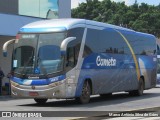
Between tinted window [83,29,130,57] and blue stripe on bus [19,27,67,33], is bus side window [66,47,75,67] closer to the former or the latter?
blue stripe on bus [19,27,67,33]

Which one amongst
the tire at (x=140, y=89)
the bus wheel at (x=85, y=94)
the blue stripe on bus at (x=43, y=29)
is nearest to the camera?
the blue stripe on bus at (x=43, y=29)

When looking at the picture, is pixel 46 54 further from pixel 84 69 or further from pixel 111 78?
pixel 111 78

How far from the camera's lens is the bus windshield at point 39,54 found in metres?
17.6

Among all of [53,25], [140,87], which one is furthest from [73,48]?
[140,87]

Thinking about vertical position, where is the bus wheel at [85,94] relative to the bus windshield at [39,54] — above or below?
below

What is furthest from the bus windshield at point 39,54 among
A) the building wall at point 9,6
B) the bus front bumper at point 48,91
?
the building wall at point 9,6

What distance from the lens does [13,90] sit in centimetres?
1814

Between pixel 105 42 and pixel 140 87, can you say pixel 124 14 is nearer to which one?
pixel 140 87

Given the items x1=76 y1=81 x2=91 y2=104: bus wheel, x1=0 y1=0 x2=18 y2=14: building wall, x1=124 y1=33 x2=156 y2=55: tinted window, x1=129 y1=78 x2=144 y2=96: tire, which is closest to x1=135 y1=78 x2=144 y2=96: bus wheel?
x1=129 y1=78 x2=144 y2=96: tire

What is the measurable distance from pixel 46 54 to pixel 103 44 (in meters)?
3.89

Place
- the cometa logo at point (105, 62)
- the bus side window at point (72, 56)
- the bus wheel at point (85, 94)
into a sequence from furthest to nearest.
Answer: the cometa logo at point (105, 62) → the bus wheel at point (85, 94) → the bus side window at point (72, 56)

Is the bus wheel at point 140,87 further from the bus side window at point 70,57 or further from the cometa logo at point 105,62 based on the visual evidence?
the bus side window at point 70,57

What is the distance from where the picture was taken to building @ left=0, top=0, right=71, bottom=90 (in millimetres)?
27594

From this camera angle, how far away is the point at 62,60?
691 inches
